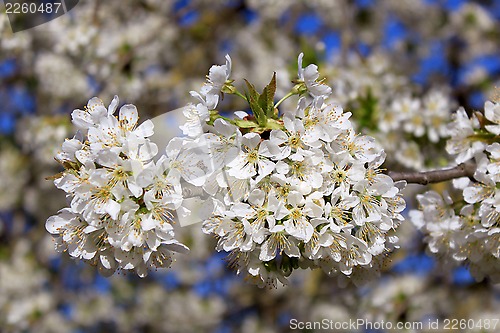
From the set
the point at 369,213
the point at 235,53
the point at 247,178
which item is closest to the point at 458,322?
the point at 369,213

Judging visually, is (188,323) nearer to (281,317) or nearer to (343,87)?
(281,317)

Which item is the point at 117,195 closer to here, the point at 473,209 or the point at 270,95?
the point at 270,95

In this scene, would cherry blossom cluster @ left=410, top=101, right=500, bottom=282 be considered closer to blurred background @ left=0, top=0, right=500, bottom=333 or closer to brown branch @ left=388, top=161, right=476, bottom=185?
brown branch @ left=388, top=161, right=476, bottom=185

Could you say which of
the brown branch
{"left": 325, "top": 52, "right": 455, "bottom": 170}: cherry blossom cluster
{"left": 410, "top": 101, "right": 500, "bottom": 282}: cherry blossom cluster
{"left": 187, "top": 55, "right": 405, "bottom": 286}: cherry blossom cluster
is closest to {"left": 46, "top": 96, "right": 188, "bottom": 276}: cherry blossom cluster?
{"left": 187, "top": 55, "right": 405, "bottom": 286}: cherry blossom cluster

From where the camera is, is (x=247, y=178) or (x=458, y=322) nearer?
(x=247, y=178)

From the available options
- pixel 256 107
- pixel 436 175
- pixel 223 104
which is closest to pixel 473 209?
pixel 436 175

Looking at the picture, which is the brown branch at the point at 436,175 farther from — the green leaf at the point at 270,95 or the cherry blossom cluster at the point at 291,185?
the green leaf at the point at 270,95
